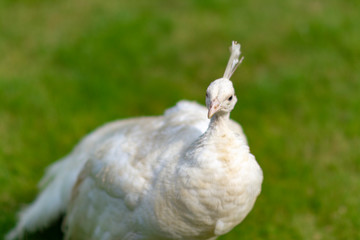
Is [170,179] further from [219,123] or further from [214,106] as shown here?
[214,106]

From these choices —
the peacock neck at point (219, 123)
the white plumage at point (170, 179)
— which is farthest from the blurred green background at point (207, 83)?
the peacock neck at point (219, 123)

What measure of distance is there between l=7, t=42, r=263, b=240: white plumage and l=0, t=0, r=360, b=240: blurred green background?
109cm

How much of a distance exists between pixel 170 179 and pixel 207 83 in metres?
3.35

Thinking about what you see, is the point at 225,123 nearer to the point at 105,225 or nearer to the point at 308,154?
the point at 105,225

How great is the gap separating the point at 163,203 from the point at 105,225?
28.2 inches

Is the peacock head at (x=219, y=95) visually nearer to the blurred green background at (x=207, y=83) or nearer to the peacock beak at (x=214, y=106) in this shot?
the peacock beak at (x=214, y=106)

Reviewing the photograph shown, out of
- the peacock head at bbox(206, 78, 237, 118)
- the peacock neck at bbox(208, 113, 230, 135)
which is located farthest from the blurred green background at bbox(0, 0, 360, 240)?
the peacock head at bbox(206, 78, 237, 118)

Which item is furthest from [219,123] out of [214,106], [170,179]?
[170,179]

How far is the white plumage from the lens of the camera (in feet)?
9.37

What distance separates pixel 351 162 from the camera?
4.93 m

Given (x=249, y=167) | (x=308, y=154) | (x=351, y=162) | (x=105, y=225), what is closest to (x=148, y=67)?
(x=308, y=154)

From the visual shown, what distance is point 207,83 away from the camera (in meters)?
6.18

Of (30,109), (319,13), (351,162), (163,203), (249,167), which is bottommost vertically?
(163,203)

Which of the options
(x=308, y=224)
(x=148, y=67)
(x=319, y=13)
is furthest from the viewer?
(x=319, y=13)
